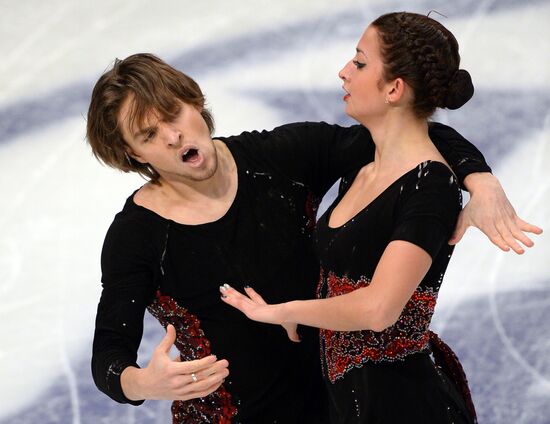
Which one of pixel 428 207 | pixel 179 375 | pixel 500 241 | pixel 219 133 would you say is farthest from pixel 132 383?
pixel 219 133

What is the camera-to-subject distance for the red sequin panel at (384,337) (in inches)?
97.5

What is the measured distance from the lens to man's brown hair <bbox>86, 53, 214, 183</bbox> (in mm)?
2824

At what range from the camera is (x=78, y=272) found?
14.3 ft

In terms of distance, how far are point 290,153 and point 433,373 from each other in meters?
0.79

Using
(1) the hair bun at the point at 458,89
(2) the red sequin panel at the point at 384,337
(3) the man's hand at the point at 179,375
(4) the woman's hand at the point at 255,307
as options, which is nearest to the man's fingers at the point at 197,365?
(3) the man's hand at the point at 179,375

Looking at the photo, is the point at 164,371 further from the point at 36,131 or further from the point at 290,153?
the point at 36,131

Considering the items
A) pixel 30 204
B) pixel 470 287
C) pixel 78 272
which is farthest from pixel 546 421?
pixel 30 204

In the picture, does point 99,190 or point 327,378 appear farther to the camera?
point 99,190

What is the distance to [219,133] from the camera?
4.76m

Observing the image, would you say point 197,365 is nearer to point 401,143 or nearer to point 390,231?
point 390,231

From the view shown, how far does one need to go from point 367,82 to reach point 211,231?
642 mm

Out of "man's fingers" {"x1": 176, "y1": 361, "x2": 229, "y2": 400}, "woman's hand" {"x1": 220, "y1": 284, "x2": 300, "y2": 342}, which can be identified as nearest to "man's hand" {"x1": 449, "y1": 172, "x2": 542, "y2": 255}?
"woman's hand" {"x1": 220, "y1": 284, "x2": 300, "y2": 342}

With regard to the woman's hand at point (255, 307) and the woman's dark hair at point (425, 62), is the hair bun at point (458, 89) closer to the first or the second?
the woman's dark hair at point (425, 62)

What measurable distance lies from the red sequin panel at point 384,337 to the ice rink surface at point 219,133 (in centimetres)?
133
